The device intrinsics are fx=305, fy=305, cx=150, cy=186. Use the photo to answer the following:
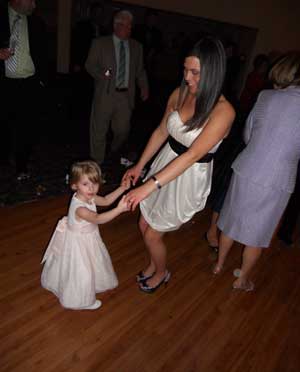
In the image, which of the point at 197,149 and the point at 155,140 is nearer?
the point at 197,149

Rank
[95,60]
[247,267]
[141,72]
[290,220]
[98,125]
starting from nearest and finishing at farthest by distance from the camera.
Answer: [247,267] < [290,220] < [95,60] < [98,125] < [141,72]

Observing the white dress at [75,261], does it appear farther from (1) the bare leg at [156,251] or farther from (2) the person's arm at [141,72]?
(2) the person's arm at [141,72]

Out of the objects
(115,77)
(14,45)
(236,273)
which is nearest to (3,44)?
(14,45)

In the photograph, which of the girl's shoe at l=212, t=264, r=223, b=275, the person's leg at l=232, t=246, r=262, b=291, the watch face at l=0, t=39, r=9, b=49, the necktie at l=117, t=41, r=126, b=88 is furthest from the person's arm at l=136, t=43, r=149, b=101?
the person's leg at l=232, t=246, r=262, b=291

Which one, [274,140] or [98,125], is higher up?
[274,140]

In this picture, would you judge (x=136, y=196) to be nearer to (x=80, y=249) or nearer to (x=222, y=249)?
(x=80, y=249)

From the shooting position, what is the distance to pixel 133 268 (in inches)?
99.7

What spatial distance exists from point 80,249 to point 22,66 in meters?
1.99

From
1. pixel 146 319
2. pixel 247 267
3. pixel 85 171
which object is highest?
pixel 85 171

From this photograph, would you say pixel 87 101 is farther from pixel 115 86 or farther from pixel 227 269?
pixel 227 269

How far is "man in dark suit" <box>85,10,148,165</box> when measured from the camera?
3461mm

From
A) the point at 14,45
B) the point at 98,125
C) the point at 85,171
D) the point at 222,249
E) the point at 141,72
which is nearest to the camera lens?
the point at 85,171

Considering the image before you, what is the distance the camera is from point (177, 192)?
191 centimetres

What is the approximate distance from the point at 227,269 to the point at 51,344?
5.20ft
